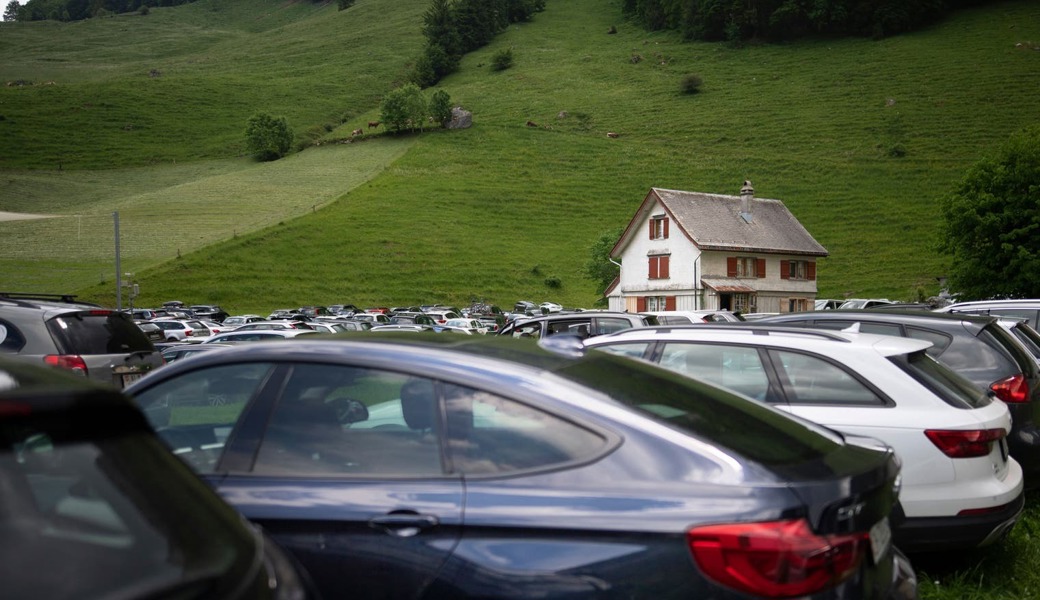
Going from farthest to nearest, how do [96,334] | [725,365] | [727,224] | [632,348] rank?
[727,224], [96,334], [632,348], [725,365]

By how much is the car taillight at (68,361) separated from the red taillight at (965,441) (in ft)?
24.5

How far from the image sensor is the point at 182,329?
35.4 meters

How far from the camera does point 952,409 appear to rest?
4.96 metres

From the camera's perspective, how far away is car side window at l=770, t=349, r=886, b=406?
209 inches

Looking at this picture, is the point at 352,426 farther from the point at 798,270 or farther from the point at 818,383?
the point at 798,270

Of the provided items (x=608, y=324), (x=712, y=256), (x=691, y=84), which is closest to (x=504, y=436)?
(x=608, y=324)

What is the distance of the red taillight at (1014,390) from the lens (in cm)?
632

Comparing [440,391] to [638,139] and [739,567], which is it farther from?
[638,139]

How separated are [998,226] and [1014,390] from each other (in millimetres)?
42254

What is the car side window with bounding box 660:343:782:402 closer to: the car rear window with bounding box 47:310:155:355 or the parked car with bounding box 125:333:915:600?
the parked car with bounding box 125:333:915:600

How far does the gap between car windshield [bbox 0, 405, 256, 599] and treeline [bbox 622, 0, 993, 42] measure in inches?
5374

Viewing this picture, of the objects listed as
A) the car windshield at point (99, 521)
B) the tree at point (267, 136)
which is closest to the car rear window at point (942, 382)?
the car windshield at point (99, 521)

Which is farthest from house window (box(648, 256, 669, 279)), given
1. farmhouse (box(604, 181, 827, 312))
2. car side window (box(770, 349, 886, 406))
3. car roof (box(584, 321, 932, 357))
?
car side window (box(770, 349, 886, 406))

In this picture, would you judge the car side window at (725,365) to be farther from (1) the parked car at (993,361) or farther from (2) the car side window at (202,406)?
(2) the car side window at (202,406)
